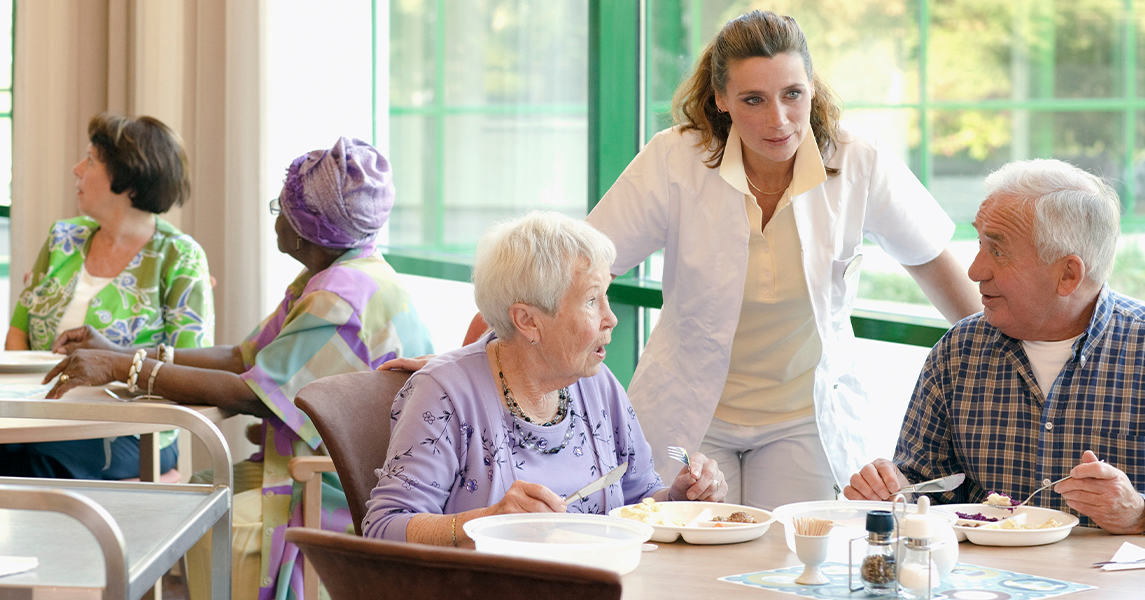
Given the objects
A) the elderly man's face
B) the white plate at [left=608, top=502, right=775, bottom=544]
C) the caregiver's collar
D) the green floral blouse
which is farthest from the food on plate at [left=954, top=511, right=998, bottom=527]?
the green floral blouse

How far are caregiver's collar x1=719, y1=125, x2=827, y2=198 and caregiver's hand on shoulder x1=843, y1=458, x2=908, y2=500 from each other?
2.12 ft

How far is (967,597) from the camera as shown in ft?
4.49

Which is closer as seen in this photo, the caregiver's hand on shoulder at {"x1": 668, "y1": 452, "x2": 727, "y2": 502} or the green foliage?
the caregiver's hand on shoulder at {"x1": 668, "y1": 452, "x2": 727, "y2": 502}

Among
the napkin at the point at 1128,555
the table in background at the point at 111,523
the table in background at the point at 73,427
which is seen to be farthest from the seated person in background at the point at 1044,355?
the table in background at the point at 73,427

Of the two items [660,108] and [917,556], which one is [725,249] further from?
[660,108]

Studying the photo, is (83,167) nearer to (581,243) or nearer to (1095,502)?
(581,243)

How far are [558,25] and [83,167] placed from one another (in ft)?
5.32

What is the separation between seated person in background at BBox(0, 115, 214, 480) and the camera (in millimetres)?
3348

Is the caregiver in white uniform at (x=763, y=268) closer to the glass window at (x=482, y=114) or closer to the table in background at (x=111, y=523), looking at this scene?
the table in background at (x=111, y=523)

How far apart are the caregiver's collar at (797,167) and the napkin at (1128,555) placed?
960 mm

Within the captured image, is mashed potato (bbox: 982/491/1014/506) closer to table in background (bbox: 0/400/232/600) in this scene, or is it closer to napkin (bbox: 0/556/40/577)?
table in background (bbox: 0/400/232/600)

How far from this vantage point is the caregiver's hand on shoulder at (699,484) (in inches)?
72.6

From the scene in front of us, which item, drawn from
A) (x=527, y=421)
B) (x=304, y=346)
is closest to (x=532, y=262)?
(x=527, y=421)

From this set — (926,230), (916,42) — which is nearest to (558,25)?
(916,42)
